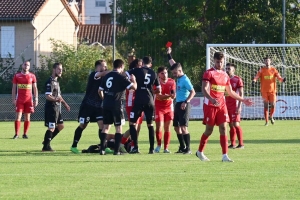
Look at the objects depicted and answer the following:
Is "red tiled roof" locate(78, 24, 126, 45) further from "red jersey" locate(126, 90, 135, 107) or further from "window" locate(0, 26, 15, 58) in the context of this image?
"red jersey" locate(126, 90, 135, 107)

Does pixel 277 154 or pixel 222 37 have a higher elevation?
pixel 222 37

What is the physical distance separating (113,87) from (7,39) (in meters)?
30.7

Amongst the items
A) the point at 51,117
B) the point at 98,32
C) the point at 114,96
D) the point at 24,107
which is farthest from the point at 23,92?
the point at 98,32

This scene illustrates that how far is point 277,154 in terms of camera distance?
15383mm

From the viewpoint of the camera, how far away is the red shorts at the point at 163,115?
54.2 ft

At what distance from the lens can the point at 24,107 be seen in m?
22.2

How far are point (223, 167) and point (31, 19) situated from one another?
32.5m

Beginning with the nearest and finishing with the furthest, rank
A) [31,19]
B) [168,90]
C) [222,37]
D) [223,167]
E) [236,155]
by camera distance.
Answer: [223,167] → [236,155] → [168,90] → [222,37] → [31,19]

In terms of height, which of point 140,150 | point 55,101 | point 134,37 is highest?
point 134,37

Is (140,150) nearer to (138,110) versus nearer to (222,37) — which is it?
(138,110)

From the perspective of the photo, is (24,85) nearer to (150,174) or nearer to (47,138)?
(47,138)

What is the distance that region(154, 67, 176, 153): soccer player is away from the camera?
16516mm

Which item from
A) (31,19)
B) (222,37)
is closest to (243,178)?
(222,37)

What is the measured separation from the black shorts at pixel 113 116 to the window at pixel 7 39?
30.0 meters
